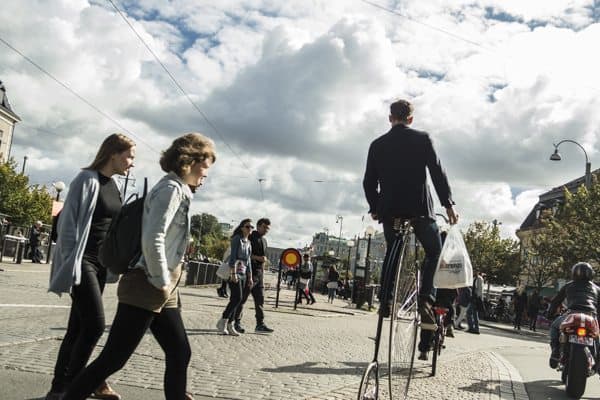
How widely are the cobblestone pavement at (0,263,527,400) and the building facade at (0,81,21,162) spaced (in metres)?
64.3

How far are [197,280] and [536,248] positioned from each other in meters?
30.5

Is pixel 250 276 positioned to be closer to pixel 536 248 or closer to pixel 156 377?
pixel 156 377

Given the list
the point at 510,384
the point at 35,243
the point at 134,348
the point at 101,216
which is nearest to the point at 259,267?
the point at 510,384

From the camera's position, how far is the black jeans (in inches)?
171

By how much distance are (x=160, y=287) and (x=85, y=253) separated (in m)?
1.31

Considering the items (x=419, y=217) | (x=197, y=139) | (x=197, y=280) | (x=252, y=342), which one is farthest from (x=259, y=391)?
(x=197, y=280)

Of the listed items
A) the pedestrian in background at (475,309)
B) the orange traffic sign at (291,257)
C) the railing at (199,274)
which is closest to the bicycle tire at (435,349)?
the orange traffic sign at (291,257)

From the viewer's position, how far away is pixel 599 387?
8.86 m

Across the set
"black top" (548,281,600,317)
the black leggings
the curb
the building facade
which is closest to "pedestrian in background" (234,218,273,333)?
the curb

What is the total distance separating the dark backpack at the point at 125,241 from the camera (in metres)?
3.54

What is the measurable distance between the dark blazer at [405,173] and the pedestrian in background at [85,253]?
69.4 inches

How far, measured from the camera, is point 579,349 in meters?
7.41

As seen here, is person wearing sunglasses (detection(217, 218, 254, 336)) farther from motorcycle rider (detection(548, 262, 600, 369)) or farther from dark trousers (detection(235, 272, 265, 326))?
motorcycle rider (detection(548, 262, 600, 369))

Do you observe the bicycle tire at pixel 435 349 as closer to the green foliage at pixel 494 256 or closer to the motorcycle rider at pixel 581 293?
the motorcycle rider at pixel 581 293
